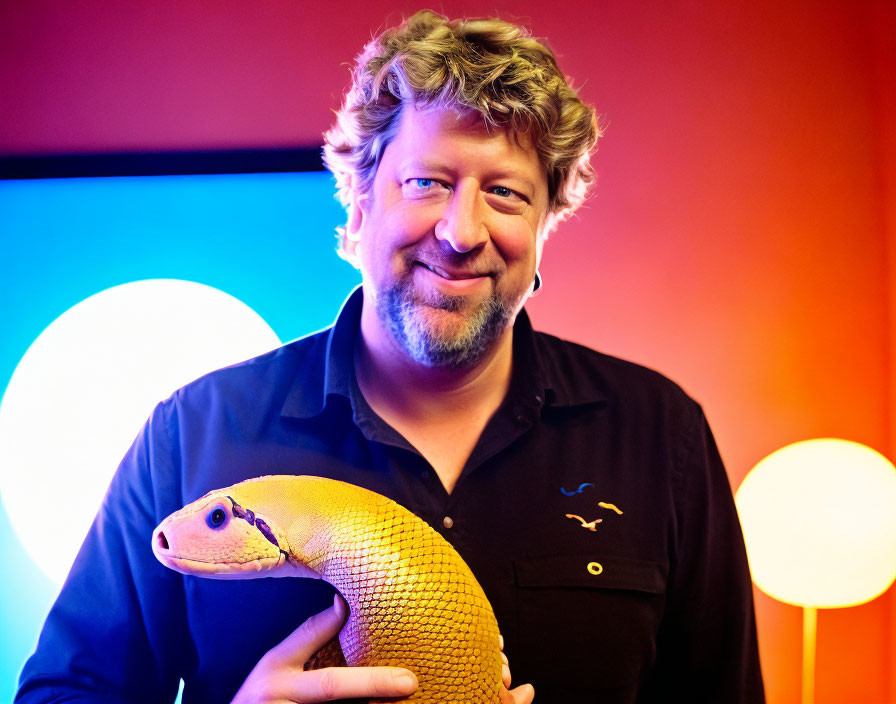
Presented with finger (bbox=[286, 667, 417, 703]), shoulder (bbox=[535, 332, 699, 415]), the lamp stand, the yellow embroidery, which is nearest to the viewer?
finger (bbox=[286, 667, 417, 703])

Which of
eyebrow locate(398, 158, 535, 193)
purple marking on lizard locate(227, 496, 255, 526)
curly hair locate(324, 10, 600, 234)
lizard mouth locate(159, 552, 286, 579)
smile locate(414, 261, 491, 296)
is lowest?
lizard mouth locate(159, 552, 286, 579)

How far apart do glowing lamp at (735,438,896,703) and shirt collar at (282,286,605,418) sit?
3.44ft

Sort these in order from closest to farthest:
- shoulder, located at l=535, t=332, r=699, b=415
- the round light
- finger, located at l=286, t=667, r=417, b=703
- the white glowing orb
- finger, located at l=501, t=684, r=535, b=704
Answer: finger, located at l=286, t=667, r=417, b=703 < finger, located at l=501, t=684, r=535, b=704 < shoulder, located at l=535, t=332, r=699, b=415 < the round light < the white glowing orb

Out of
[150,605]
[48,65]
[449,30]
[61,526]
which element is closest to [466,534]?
[150,605]

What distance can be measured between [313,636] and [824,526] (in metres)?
1.87

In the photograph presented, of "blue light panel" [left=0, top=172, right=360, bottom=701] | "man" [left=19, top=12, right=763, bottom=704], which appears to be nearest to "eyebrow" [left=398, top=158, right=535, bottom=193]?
"man" [left=19, top=12, right=763, bottom=704]

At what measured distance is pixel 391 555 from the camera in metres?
1.04

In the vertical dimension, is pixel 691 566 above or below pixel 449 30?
below

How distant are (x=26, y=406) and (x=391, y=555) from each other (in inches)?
86.9

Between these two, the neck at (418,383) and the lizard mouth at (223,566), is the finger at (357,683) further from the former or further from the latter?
the neck at (418,383)

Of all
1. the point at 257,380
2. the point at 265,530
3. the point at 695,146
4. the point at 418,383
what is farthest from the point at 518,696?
the point at 695,146

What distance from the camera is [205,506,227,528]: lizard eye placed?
102 cm

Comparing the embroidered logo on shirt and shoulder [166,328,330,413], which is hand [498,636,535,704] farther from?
shoulder [166,328,330,413]

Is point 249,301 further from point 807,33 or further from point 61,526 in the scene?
point 807,33
